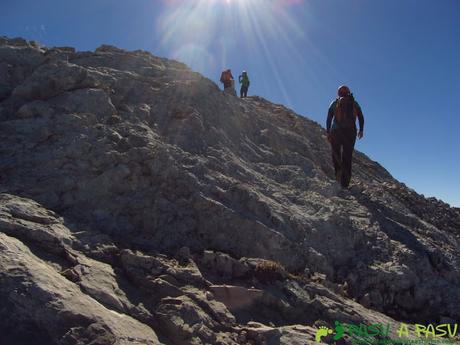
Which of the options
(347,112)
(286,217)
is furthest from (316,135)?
(286,217)

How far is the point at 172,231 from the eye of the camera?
7137mm

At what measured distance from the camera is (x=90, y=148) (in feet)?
27.2

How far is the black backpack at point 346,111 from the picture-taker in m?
11.6

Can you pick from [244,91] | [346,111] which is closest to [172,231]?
[346,111]

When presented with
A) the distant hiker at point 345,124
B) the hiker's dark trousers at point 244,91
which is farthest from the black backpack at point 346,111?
the hiker's dark trousers at point 244,91

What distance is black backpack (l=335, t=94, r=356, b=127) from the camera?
37.9 feet

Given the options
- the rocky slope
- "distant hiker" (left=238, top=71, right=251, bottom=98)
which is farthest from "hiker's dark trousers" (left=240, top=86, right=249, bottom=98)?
the rocky slope

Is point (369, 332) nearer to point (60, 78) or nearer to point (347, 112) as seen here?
point (347, 112)

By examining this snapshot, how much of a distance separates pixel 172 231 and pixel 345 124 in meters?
6.55

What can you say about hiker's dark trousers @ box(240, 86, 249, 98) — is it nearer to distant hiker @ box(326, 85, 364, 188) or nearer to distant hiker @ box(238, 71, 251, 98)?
distant hiker @ box(238, 71, 251, 98)

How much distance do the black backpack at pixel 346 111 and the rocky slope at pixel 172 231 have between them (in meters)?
1.63

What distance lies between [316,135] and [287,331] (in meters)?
12.3

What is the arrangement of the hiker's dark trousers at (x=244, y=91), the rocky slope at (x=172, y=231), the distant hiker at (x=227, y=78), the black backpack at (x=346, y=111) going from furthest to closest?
the hiker's dark trousers at (x=244, y=91)
the distant hiker at (x=227, y=78)
the black backpack at (x=346, y=111)
the rocky slope at (x=172, y=231)

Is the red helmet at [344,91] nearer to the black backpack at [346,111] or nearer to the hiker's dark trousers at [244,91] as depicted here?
the black backpack at [346,111]
